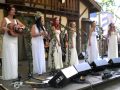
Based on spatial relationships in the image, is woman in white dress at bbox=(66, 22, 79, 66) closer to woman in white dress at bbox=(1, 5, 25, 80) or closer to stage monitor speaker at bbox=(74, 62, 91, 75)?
stage monitor speaker at bbox=(74, 62, 91, 75)

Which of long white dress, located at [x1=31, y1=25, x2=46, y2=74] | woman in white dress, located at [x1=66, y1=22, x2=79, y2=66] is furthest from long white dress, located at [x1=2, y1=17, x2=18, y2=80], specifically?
woman in white dress, located at [x1=66, y1=22, x2=79, y2=66]

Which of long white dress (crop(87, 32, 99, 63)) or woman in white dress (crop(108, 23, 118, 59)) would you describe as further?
woman in white dress (crop(108, 23, 118, 59))

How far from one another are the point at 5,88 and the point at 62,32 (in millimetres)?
3076

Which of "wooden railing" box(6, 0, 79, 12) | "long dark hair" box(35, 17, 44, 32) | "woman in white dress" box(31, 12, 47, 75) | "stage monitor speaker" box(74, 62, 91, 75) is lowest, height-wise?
"stage monitor speaker" box(74, 62, 91, 75)

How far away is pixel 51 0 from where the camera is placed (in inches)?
438

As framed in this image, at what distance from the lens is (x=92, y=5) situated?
13.1m

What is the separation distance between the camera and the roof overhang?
12.9m

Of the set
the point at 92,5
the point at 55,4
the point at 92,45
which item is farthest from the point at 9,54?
the point at 92,5

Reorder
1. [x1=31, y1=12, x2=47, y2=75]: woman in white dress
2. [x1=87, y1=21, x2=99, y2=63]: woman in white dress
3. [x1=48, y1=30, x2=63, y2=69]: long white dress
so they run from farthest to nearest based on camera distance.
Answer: [x1=87, y1=21, x2=99, y2=63]: woman in white dress < [x1=48, y1=30, x2=63, y2=69]: long white dress < [x1=31, y1=12, x2=47, y2=75]: woman in white dress

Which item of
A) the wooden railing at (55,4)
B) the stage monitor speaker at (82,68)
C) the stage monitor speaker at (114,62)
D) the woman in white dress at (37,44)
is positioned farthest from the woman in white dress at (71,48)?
A: the wooden railing at (55,4)

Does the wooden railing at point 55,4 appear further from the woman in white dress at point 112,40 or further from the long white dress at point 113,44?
the long white dress at point 113,44

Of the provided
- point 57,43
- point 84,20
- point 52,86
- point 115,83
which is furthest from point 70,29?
point 84,20

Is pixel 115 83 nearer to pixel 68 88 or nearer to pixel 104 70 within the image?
pixel 104 70

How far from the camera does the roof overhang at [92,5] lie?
508 inches
